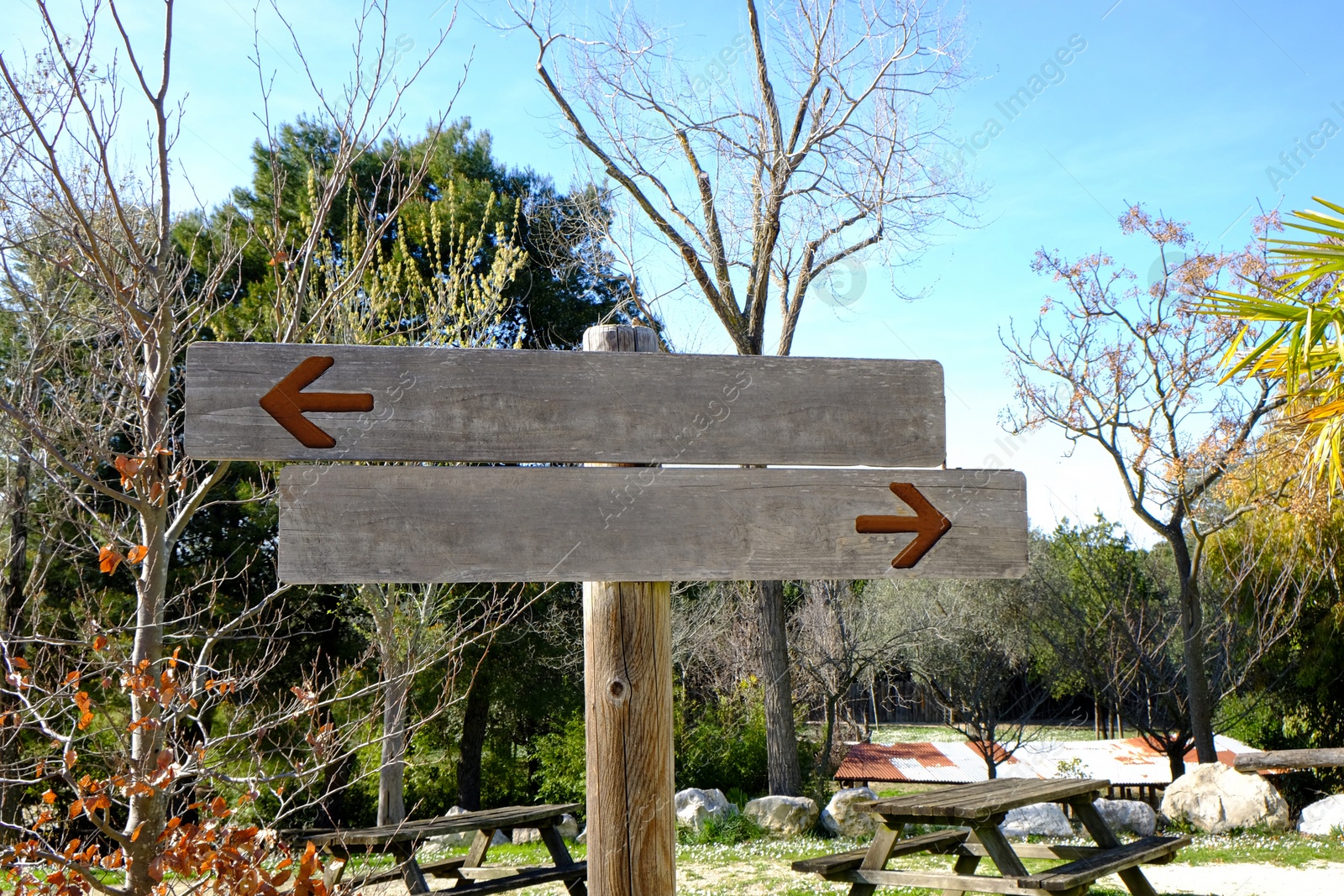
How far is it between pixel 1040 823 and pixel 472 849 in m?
6.24

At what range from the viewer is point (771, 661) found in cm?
Answer: 1219

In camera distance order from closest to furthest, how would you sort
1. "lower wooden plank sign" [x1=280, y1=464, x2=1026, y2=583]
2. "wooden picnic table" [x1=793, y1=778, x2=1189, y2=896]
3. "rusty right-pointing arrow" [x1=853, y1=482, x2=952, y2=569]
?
"lower wooden plank sign" [x1=280, y1=464, x2=1026, y2=583] < "rusty right-pointing arrow" [x1=853, y1=482, x2=952, y2=569] < "wooden picnic table" [x1=793, y1=778, x2=1189, y2=896]

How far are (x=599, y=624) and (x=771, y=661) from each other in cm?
1021

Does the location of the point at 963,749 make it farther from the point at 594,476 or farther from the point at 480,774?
the point at 594,476

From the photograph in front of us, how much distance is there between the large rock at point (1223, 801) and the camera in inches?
405

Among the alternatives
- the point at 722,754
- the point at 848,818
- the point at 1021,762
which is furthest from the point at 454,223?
the point at 1021,762

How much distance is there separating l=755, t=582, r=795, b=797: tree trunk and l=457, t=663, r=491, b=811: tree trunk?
580cm

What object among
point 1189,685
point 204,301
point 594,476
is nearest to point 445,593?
point 204,301

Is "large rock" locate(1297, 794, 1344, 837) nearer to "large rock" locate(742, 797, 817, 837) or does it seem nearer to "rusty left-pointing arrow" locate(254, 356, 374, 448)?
"large rock" locate(742, 797, 817, 837)

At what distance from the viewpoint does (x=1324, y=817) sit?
997cm

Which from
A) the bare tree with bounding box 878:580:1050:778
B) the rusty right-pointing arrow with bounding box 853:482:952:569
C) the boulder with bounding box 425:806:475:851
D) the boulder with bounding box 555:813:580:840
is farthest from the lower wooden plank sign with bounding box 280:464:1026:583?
the bare tree with bounding box 878:580:1050:778

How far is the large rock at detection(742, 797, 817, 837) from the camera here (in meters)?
10.8

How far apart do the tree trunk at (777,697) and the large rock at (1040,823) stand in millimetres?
2682

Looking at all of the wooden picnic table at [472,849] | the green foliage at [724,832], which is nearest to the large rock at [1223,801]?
the green foliage at [724,832]
